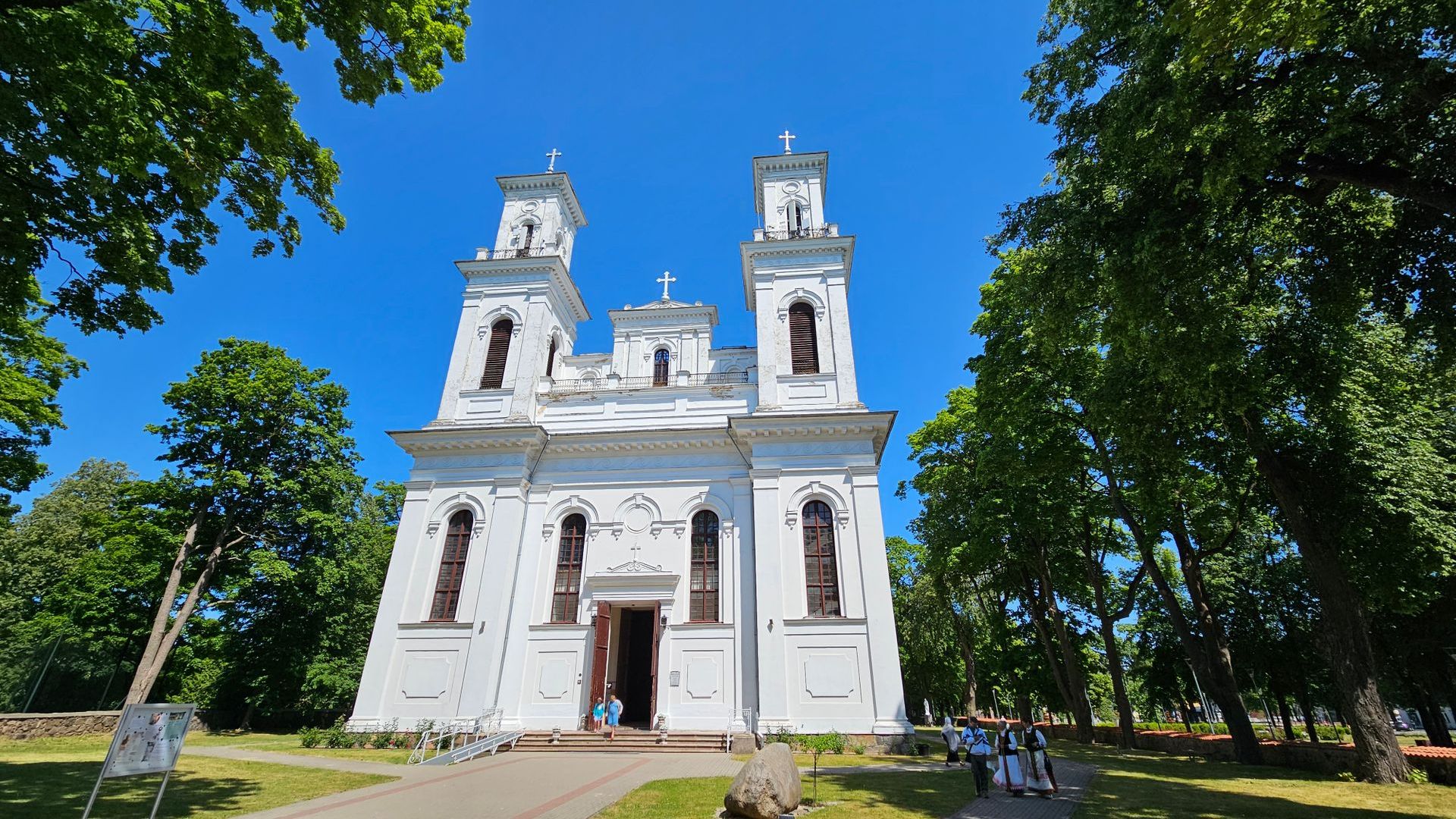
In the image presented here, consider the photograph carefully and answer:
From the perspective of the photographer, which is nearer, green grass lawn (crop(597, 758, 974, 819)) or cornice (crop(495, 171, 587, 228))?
green grass lawn (crop(597, 758, 974, 819))

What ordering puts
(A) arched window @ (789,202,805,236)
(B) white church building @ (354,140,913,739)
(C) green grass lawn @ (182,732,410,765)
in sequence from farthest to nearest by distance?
(A) arched window @ (789,202,805,236)
(B) white church building @ (354,140,913,739)
(C) green grass lawn @ (182,732,410,765)

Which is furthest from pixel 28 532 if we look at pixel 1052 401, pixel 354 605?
pixel 1052 401

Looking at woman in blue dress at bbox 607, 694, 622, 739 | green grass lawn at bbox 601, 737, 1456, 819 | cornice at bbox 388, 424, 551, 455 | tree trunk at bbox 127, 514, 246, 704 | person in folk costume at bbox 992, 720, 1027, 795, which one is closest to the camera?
green grass lawn at bbox 601, 737, 1456, 819

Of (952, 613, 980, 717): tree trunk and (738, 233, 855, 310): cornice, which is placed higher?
(738, 233, 855, 310): cornice

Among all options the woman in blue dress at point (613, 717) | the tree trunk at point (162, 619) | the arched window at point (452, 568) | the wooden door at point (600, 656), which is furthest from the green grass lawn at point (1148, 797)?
the tree trunk at point (162, 619)

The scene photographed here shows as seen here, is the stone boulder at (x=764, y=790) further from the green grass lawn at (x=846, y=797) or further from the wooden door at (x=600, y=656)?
the wooden door at (x=600, y=656)

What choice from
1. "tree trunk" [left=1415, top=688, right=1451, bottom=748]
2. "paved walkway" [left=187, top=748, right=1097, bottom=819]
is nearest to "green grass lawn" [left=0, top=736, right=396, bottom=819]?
"paved walkway" [left=187, top=748, right=1097, bottom=819]

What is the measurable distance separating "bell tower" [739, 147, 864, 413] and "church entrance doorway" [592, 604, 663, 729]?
8.07 metres

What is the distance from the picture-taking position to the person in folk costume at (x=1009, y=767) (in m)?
10.2

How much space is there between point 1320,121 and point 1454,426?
541 inches

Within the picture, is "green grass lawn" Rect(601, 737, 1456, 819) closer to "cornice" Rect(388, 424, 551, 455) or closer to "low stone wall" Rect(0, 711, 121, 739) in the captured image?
"cornice" Rect(388, 424, 551, 455)

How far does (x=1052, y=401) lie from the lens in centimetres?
1752

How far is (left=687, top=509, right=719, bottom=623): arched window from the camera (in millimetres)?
18844

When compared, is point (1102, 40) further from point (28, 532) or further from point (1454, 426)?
point (28, 532)
